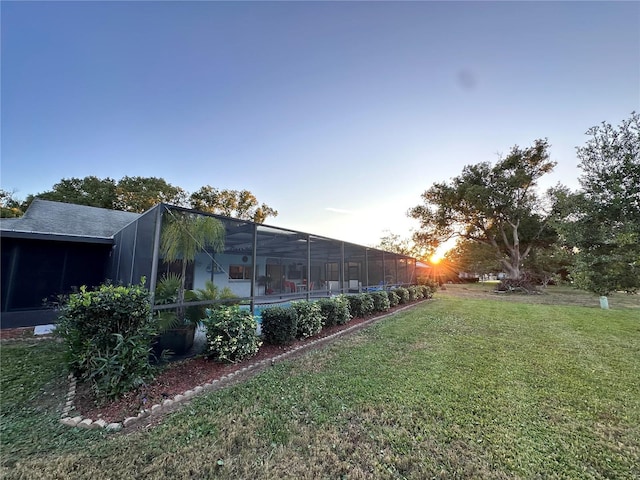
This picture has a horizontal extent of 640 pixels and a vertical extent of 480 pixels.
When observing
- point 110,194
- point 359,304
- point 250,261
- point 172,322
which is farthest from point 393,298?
point 110,194

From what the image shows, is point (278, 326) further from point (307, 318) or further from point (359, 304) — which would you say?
point (359, 304)

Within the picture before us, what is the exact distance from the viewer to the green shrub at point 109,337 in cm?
291

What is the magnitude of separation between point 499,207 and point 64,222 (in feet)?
79.4

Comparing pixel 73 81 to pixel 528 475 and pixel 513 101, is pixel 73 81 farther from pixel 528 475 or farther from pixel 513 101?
pixel 513 101

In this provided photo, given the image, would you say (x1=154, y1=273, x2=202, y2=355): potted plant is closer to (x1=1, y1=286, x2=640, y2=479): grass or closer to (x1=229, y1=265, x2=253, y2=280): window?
(x1=229, y1=265, x2=253, y2=280): window

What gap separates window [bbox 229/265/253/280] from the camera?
4.97 meters

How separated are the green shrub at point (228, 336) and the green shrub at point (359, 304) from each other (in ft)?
13.1

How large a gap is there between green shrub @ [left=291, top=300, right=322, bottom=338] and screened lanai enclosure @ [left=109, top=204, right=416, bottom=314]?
592 millimetres

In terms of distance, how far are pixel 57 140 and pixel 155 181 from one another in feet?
41.1

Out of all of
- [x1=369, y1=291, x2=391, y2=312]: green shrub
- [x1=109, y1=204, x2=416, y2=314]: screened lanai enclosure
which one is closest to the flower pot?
[x1=109, y1=204, x2=416, y2=314]: screened lanai enclosure

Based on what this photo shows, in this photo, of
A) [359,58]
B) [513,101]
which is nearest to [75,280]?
[359,58]

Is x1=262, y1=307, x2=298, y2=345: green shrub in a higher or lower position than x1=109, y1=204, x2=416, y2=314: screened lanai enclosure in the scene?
lower

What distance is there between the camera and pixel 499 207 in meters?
19.5

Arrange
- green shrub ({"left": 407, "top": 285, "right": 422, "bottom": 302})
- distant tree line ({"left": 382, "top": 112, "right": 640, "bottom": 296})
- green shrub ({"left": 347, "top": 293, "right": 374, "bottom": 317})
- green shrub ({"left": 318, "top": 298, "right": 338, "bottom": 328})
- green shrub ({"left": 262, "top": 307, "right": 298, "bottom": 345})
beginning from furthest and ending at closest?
green shrub ({"left": 407, "top": 285, "right": 422, "bottom": 302}) → green shrub ({"left": 347, "top": 293, "right": 374, "bottom": 317}) → distant tree line ({"left": 382, "top": 112, "right": 640, "bottom": 296}) → green shrub ({"left": 318, "top": 298, "right": 338, "bottom": 328}) → green shrub ({"left": 262, "top": 307, "right": 298, "bottom": 345})
